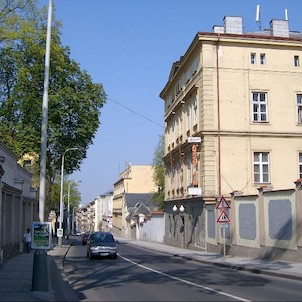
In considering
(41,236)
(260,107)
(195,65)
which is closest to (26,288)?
(41,236)

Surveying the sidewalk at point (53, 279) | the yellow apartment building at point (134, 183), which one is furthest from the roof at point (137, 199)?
the sidewalk at point (53, 279)

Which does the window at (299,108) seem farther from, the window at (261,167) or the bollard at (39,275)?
the bollard at (39,275)

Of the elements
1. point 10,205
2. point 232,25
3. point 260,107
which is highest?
point 232,25

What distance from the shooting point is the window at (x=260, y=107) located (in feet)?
111

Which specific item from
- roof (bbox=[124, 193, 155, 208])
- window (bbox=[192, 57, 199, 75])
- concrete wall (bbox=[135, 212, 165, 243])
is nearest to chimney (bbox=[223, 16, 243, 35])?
window (bbox=[192, 57, 199, 75])

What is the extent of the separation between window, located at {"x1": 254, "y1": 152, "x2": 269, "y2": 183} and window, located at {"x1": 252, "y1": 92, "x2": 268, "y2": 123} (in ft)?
8.00

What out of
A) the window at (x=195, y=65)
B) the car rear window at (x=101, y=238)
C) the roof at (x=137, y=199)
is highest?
the window at (x=195, y=65)

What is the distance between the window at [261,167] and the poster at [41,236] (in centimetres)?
2289

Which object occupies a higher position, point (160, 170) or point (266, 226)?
point (160, 170)

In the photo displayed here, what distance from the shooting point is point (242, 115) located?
109 feet

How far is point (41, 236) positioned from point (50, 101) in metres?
25.7

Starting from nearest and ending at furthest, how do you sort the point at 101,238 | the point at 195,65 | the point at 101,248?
the point at 101,248 < the point at 101,238 < the point at 195,65

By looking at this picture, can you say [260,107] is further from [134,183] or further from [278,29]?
[134,183]

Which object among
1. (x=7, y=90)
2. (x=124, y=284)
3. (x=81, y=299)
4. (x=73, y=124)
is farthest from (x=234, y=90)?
(x=81, y=299)
